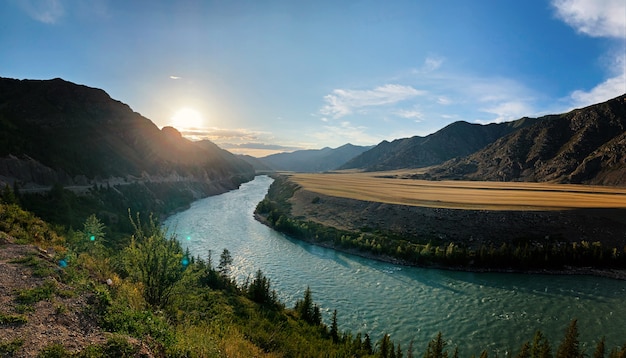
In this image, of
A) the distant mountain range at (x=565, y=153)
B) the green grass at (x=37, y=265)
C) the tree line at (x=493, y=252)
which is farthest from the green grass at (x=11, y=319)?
the distant mountain range at (x=565, y=153)

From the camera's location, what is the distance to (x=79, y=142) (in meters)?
90.6

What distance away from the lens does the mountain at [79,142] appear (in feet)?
204

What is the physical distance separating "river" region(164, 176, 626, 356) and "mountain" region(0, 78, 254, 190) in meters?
36.1

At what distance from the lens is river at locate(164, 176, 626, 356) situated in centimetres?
2825

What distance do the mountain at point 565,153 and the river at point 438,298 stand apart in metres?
111

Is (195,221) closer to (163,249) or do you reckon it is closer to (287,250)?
(287,250)

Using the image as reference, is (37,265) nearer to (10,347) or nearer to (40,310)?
(40,310)

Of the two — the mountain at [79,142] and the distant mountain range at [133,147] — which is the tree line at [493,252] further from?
the distant mountain range at [133,147]

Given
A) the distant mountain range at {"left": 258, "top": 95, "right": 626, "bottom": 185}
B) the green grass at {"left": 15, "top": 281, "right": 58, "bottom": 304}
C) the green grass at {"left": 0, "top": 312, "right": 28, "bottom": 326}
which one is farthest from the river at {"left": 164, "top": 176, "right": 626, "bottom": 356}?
the distant mountain range at {"left": 258, "top": 95, "right": 626, "bottom": 185}

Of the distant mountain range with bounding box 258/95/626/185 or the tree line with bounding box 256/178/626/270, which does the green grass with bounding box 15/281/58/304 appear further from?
the distant mountain range with bounding box 258/95/626/185

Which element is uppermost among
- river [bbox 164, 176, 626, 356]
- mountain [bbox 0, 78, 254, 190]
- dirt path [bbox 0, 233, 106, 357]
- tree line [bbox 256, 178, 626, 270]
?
mountain [bbox 0, 78, 254, 190]

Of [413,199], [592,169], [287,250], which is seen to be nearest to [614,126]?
[592,169]

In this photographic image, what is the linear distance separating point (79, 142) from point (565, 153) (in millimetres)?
193817

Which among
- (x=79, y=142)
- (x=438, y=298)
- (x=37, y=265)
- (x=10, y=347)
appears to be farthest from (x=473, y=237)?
(x=79, y=142)
